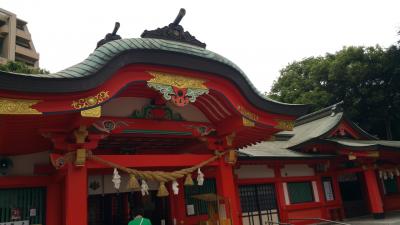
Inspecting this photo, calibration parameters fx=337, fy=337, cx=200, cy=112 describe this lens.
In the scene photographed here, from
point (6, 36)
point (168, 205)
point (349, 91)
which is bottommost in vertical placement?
point (168, 205)

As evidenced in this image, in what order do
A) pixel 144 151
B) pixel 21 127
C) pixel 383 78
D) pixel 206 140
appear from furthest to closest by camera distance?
pixel 383 78 → pixel 144 151 → pixel 206 140 → pixel 21 127

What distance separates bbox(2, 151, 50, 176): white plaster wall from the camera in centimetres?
779

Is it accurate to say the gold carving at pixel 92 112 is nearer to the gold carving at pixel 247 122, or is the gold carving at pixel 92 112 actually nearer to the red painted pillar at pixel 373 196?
the gold carving at pixel 247 122

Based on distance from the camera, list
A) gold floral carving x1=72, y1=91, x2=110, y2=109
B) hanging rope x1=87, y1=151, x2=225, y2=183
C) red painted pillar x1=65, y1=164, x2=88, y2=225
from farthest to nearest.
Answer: hanging rope x1=87, y1=151, x2=225, y2=183 → red painted pillar x1=65, y1=164, x2=88, y2=225 → gold floral carving x1=72, y1=91, x2=110, y2=109

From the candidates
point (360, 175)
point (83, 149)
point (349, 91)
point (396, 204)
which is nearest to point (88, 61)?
point (83, 149)

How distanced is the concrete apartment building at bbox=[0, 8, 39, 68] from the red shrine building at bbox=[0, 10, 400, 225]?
3934 cm

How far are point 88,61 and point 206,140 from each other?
12.2 ft

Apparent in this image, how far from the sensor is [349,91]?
30.5 metres

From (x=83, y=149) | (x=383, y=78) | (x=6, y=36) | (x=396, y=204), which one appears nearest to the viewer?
(x=83, y=149)

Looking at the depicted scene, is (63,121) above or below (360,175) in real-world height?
above

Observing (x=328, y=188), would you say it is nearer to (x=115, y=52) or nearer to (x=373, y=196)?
(x=373, y=196)

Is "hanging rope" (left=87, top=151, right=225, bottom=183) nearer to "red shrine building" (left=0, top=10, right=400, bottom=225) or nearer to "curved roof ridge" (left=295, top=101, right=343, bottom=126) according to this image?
"red shrine building" (left=0, top=10, right=400, bottom=225)

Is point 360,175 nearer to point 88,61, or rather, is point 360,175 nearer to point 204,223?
point 204,223

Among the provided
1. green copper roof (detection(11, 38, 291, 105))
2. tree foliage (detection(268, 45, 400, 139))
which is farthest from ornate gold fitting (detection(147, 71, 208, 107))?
tree foliage (detection(268, 45, 400, 139))
